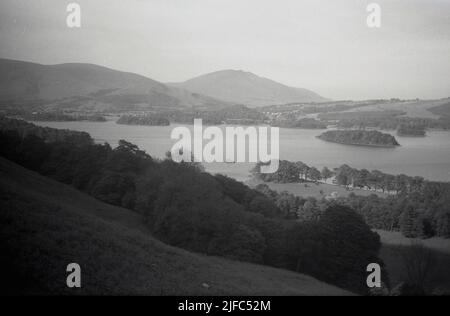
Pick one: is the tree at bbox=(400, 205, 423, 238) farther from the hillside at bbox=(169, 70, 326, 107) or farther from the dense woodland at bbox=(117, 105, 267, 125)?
the hillside at bbox=(169, 70, 326, 107)

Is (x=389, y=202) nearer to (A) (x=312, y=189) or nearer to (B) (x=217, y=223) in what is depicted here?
(A) (x=312, y=189)

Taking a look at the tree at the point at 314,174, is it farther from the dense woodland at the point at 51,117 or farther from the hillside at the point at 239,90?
the hillside at the point at 239,90

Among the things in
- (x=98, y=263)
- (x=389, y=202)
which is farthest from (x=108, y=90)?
(x=98, y=263)

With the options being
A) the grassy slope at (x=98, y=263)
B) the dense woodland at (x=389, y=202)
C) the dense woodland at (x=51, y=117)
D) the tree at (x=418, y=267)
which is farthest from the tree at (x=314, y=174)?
the dense woodland at (x=51, y=117)

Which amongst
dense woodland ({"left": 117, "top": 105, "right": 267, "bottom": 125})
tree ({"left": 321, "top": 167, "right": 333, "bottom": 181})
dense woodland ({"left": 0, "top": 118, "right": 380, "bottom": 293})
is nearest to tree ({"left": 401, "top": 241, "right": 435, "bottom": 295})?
dense woodland ({"left": 0, "top": 118, "right": 380, "bottom": 293})
